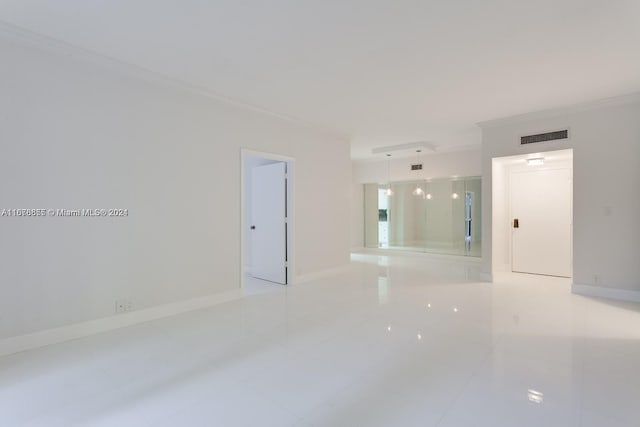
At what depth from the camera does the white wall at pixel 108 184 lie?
8.84 ft

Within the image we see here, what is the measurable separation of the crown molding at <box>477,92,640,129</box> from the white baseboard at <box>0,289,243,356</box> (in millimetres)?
5018

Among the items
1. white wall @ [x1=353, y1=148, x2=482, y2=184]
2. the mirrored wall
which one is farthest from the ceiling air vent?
the mirrored wall

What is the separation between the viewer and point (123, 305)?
327 cm

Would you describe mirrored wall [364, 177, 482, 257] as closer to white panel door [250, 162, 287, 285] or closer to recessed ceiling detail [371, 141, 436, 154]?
recessed ceiling detail [371, 141, 436, 154]

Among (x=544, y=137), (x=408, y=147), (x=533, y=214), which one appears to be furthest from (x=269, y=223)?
(x=533, y=214)

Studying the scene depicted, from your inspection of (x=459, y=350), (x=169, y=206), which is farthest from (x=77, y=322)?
(x=459, y=350)

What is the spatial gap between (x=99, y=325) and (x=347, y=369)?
251 cm

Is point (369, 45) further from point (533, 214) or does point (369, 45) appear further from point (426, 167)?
point (426, 167)

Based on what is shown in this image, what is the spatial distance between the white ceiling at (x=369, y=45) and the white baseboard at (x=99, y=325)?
2.60m

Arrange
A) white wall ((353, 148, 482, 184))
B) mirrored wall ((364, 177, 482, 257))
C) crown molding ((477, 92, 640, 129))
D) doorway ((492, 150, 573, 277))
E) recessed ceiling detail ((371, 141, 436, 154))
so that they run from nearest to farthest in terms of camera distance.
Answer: crown molding ((477, 92, 640, 129))
doorway ((492, 150, 573, 277))
recessed ceiling detail ((371, 141, 436, 154))
white wall ((353, 148, 482, 184))
mirrored wall ((364, 177, 482, 257))

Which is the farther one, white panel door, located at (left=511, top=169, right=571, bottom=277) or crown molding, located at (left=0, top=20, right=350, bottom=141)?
white panel door, located at (left=511, top=169, right=571, bottom=277)

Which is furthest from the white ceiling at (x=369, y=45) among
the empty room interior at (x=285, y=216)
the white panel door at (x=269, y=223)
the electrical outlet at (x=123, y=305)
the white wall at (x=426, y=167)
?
the white wall at (x=426, y=167)

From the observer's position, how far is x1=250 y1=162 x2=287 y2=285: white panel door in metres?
5.21

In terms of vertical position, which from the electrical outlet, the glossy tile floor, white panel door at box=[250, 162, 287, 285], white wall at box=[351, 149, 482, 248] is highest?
white wall at box=[351, 149, 482, 248]
